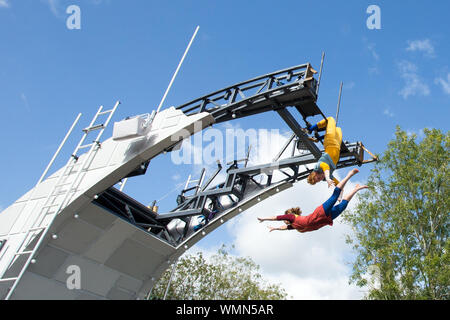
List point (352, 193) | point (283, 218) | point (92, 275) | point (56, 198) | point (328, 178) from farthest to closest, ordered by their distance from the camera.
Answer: point (92, 275) < point (56, 198) < point (283, 218) < point (328, 178) < point (352, 193)

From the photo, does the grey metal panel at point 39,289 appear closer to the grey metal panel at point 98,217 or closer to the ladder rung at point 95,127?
the grey metal panel at point 98,217

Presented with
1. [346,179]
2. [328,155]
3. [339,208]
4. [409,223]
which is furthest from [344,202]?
[409,223]

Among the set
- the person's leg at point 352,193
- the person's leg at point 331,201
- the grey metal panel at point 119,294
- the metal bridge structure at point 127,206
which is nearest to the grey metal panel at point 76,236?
the metal bridge structure at point 127,206

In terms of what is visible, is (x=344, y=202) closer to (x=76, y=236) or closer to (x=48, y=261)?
(x=76, y=236)

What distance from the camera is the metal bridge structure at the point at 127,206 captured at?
9391 mm

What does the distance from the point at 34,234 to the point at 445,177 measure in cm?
1443

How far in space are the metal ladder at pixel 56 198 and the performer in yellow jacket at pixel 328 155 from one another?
533 centimetres

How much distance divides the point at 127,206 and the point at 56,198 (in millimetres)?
2242

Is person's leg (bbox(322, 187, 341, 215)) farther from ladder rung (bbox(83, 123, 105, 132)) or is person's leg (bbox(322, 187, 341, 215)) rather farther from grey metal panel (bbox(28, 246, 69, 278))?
grey metal panel (bbox(28, 246, 69, 278))

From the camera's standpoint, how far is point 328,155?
23.9 ft
